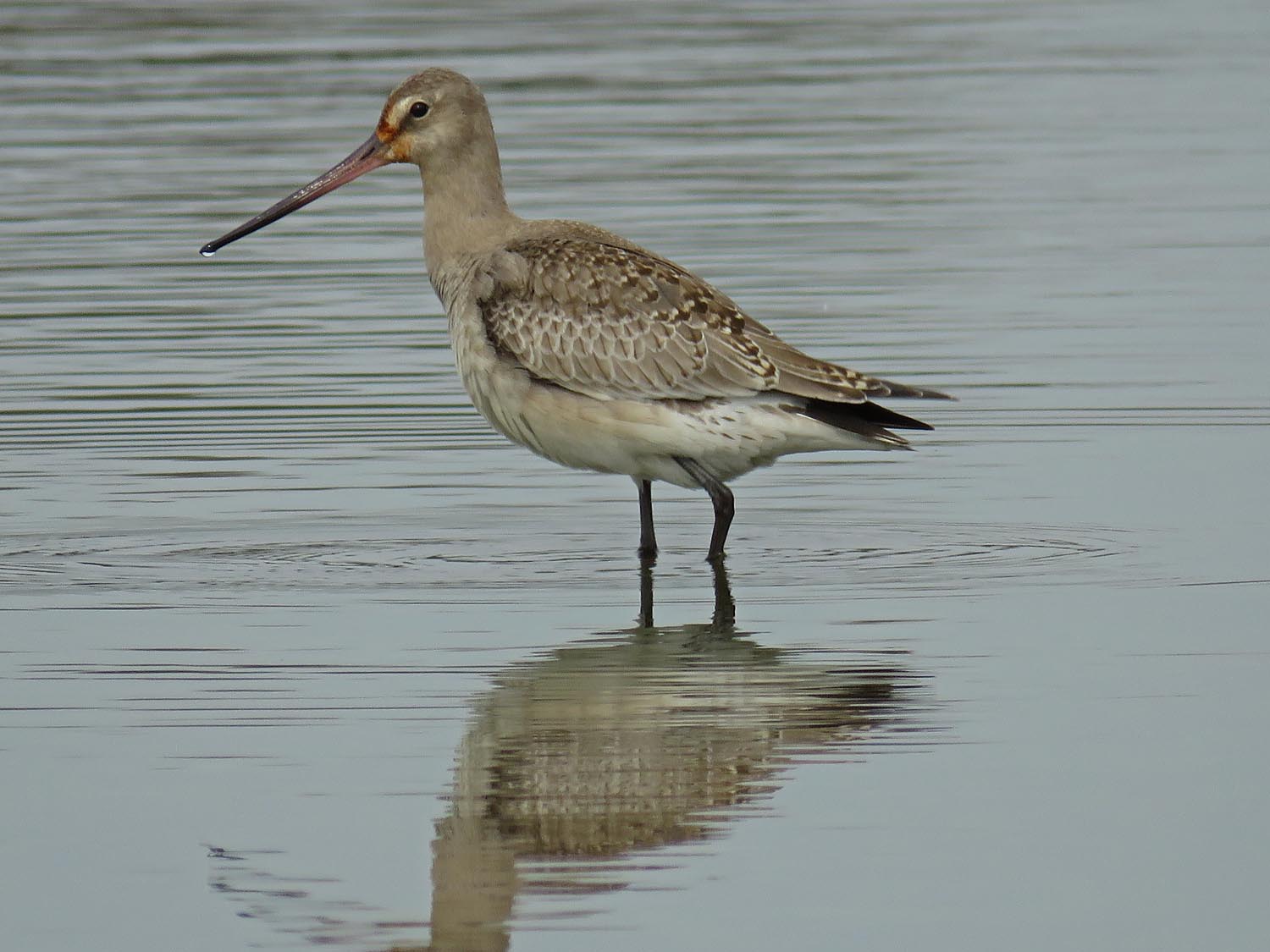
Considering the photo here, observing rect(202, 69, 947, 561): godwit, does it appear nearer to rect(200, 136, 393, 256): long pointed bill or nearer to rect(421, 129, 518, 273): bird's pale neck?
rect(421, 129, 518, 273): bird's pale neck

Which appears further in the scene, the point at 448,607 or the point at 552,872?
the point at 448,607

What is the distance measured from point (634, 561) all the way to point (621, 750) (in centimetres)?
284

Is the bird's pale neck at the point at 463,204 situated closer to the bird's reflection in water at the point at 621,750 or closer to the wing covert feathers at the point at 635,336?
the wing covert feathers at the point at 635,336

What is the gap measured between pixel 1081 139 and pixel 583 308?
10794mm

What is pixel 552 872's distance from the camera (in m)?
6.32

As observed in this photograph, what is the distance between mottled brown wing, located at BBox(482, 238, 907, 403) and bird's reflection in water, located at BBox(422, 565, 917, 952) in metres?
1.15

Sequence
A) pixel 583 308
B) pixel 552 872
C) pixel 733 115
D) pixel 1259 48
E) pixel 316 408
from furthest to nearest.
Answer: pixel 1259 48 → pixel 733 115 → pixel 316 408 → pixel 583 308 → pixel 552 872

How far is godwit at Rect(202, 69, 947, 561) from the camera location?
9781mm

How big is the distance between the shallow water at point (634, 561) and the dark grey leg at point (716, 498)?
0.29 meters

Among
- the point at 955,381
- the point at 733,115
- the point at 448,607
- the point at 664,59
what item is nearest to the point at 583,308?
the point at 448,607

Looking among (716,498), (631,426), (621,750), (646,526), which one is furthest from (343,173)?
(621,750)

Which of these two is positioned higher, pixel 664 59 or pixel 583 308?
pixel 664 59

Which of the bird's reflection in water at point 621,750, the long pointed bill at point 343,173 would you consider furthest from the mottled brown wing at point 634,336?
the bird's reflection in water at point 621,750

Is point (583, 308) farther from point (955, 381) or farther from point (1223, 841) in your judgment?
point (1223, 841)
